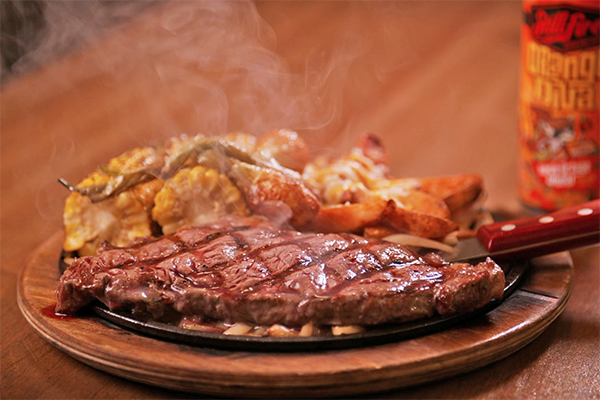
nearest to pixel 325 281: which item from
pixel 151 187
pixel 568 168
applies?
pixel 151 187

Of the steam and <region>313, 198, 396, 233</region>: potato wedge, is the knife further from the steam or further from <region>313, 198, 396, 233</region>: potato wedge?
the steam

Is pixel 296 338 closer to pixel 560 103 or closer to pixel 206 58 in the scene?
pixel 560 103

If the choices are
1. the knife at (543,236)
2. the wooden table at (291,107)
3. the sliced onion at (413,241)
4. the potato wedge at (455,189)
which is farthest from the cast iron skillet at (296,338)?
the potato wedge at (455,189)

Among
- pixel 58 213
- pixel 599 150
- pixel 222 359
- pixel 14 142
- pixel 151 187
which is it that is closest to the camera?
pixel 222 359

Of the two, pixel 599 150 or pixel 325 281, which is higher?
pixel 325 281

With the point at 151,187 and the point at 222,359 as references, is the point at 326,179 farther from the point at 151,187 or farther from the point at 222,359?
the point at 222,359

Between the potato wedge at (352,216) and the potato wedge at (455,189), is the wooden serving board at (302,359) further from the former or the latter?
the potato wedge at (455,189)

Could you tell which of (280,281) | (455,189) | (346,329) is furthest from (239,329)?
(455,189)
